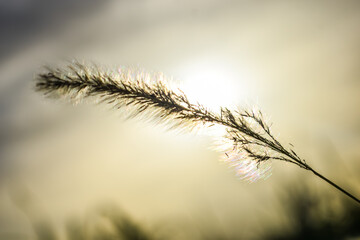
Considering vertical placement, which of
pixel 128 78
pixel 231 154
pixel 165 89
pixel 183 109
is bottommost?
pixel 231 154

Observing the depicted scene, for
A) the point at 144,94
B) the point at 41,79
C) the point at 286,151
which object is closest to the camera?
the point at 286,151

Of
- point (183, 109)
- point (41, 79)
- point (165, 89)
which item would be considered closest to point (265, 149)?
point (183, 109)

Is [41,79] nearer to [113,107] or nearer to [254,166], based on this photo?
[113,107]

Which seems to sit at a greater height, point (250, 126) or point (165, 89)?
point (165, 89)

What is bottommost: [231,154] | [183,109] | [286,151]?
[286,151]

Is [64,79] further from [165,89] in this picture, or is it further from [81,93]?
[165,89]

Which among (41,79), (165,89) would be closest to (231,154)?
(165,89)

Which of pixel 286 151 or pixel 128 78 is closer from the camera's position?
pixel 286 151

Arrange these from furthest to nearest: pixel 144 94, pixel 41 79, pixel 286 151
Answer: pixel 144 94 < pixel 41 79 < pixel 286 151

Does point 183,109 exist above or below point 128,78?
below
